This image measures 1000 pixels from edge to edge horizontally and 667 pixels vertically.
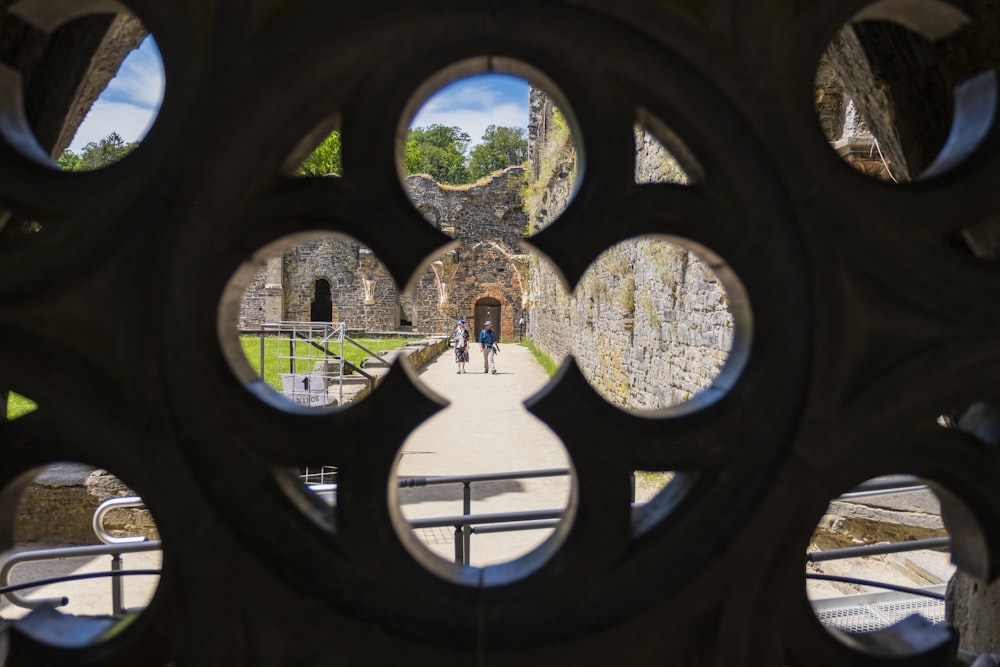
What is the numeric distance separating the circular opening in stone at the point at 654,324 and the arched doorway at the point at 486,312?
1615 cm

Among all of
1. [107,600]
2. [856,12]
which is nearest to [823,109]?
[856,12]

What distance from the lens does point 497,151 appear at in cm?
5216

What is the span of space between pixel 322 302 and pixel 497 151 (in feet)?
90.6

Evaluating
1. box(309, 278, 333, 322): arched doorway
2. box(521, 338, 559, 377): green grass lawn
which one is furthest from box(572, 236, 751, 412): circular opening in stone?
box(309, 278, 333, 322): arched doorway

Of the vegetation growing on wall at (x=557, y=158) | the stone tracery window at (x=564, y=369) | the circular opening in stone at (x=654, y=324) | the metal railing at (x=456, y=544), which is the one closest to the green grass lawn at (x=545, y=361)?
the circular opening in stone at (x=654, y=324)

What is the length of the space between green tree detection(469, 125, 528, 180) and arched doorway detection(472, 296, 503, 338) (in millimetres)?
25851

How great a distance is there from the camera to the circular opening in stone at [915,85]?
3.57ft

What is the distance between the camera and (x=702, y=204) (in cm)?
104

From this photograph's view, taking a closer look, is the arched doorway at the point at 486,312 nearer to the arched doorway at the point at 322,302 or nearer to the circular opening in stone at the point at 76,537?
the arched doorway at the point at 322,302

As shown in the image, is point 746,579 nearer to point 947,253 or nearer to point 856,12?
point 947,253

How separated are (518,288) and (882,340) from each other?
2579 cm

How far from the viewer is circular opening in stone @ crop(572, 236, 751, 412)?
5074 millimetres

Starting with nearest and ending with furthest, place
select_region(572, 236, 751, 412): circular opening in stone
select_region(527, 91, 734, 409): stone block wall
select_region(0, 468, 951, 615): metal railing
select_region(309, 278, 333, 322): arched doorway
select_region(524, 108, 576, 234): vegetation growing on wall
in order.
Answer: select_region(0, 468, 951, 615): metal railing
select_region(572, 236, 751, 412): circular opening in stone
select_region(527, 91, 734, 409): stone block wall
select_region(524, 108, 576, 234): vegetation growing on wall
select_region(309, 278, 333, 322): arched doorway

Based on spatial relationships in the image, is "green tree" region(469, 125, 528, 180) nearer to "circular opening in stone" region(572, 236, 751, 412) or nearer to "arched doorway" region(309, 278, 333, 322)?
"arched doorway" region(309, 278, 333, 322)
